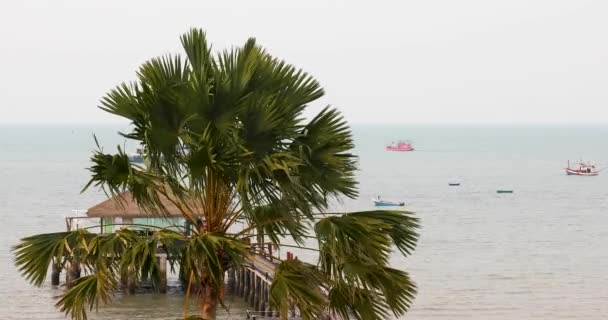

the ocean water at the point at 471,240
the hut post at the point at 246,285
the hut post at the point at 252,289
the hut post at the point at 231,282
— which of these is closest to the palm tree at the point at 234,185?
the ocean water at the point at 471,240

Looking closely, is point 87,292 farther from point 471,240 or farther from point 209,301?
point 471,240

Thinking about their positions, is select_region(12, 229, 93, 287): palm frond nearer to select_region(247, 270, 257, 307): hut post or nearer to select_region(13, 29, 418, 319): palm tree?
select_region(13, 29, 418, 319): palm tree

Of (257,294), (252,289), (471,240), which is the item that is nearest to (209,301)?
(257,294)

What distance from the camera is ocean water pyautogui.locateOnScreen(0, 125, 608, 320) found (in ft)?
130

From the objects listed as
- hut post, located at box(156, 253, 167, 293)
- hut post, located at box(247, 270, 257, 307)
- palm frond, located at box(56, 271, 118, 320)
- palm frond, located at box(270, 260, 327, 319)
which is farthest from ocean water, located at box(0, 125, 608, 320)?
palm frond, located at box(56, 271, 118, 320)

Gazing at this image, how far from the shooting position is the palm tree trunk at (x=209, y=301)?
11719mm


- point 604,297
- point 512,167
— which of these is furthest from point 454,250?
point 512,167

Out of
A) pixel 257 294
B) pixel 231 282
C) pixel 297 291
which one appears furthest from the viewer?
pixel 231 282

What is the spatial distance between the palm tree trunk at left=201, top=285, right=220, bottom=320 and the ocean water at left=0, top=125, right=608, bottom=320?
1.70 meters

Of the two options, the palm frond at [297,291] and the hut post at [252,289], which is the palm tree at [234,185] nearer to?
the palm frond at [297,291]

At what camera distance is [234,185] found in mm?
11695

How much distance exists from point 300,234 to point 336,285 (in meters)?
0.69

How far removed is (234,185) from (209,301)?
128 cm

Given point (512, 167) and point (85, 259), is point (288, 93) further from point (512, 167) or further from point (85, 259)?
point (512, 167)
